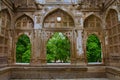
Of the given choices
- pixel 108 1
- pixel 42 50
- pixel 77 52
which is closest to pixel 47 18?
pixel 42 50

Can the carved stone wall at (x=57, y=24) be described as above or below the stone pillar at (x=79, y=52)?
above

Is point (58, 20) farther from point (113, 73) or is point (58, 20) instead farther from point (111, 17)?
point (113, 73)

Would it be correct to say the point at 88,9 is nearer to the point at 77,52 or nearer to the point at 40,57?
the point at 77,52

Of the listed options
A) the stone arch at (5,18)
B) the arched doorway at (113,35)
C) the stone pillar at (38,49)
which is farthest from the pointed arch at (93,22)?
the stone arch at (5,18)

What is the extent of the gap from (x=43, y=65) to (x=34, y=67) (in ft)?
1.92

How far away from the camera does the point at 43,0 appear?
10852mm

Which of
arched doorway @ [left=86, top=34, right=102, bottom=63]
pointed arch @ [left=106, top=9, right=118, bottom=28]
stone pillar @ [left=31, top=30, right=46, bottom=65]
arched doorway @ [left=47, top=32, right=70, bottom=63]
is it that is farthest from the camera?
arched doorway @ [left=47, top=32, right=70, bottom=63]

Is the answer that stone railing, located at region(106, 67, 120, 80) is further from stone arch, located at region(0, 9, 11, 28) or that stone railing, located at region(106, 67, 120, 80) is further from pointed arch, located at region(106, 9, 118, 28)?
stone arch, located at region(0, 9, 11, 28)

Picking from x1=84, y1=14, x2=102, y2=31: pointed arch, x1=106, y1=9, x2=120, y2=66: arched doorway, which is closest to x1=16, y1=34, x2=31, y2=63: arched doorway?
x1=84, y1=14, x2=102, y2=31: pointed arch

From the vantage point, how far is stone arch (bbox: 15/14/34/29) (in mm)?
10797

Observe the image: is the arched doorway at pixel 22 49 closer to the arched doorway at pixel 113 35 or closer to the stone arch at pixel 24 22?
the stone arch at pixel 24 22

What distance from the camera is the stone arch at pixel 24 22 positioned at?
10.8 m

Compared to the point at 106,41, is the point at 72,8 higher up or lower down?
higher up

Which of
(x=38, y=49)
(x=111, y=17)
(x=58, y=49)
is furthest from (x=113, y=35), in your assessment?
(x=58, y=49)
